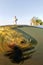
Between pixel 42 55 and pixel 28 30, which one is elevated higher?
pixel 28 30

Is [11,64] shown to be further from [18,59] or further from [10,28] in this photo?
[10,28]

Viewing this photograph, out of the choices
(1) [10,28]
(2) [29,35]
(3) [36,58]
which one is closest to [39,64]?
(3) [36,58]

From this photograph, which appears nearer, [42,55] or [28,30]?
[42,55]

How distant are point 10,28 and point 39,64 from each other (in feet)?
1.75

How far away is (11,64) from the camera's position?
222 centimetres

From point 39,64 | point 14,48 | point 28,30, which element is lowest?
point 39,64

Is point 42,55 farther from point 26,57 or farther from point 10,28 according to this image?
point 10,28

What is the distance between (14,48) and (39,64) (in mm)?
322

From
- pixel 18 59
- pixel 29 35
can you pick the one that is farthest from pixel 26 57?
pixel 29 35

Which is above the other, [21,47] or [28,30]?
[28,30]

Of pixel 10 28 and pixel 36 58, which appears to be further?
pixel 10 28

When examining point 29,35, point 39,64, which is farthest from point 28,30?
point 39,64

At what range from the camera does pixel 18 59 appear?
2.29 m

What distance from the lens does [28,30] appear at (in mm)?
2545
